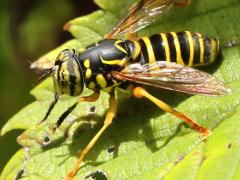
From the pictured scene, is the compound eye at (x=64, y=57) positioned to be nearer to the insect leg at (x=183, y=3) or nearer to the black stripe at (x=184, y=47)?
the black stripe at (x=184, y=47)

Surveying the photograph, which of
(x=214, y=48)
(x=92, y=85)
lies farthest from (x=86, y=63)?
(x=214, y=48)

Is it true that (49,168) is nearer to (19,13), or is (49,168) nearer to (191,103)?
(191,103)

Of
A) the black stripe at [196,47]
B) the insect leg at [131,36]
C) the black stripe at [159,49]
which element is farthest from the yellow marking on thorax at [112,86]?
the black stripe at [196,47]

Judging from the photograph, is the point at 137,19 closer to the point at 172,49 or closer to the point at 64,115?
the point at 172,49

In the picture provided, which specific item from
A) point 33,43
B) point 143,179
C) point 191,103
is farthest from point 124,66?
point 33,43

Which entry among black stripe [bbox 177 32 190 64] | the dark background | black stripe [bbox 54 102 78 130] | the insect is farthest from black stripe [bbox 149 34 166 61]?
the dark background

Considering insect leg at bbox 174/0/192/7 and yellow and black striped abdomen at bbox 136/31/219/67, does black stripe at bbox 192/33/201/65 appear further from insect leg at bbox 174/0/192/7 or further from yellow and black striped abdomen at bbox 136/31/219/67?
insect leg at bbox 174/0/192/7
